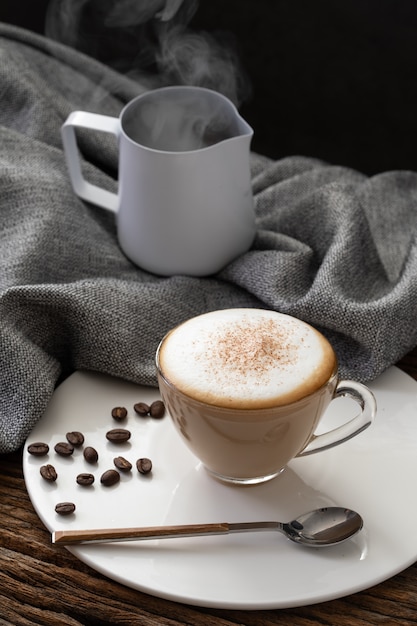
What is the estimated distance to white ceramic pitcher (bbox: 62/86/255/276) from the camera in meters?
1.21

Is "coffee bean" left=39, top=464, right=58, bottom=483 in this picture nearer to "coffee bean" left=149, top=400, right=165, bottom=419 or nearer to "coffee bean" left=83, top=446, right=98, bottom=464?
"coffee bean" left=83, top=446, right=98, bottom=464

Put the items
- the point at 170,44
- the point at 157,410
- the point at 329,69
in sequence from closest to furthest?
1. the point at 157,410
2. the point at 170,44
3. the point at 329,69

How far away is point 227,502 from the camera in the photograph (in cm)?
92

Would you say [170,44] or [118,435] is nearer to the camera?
[118,435]

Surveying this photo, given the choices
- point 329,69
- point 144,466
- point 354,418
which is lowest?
point 329,69

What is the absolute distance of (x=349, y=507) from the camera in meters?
0.91

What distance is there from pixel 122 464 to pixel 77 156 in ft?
2.02

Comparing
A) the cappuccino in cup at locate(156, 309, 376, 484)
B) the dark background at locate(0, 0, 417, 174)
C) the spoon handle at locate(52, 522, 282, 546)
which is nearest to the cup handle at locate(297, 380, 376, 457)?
the cappuccino in cup at locate(156, 309, 376, 484)

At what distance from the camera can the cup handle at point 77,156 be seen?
1.30m

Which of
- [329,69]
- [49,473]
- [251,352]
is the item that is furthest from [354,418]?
[329,69]

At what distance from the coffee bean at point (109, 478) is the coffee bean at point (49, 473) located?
0.06 metres

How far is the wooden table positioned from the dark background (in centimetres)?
153

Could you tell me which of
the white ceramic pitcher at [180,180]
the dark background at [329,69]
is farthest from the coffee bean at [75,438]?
the dark background at [329,69]

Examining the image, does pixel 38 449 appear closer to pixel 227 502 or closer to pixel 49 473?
pixel 49 473
